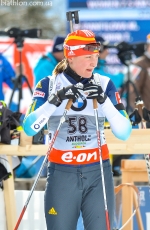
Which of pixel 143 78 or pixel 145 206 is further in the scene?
pixel 143 78

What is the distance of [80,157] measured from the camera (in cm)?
420

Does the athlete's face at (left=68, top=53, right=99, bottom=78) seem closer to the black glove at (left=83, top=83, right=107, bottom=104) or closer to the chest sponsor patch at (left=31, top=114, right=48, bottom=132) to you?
the black glove at (left=83, top=83, right=107, bottom=104)

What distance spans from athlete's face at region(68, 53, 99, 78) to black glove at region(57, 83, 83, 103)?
0.64ft

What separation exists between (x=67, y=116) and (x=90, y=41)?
1.72 ft

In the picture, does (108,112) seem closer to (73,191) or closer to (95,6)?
(73,191)

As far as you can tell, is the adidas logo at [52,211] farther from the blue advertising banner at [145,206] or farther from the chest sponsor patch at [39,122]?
the blue advertising banner at [145,206]

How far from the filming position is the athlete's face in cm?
420

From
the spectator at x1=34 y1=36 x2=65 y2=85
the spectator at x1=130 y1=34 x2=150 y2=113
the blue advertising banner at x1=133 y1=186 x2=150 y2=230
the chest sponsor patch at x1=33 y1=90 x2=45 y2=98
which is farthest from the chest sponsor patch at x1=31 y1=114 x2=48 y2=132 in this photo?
the spectator at x1=130 y1=34 x2=150 y2=113

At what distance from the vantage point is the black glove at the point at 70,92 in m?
4.02

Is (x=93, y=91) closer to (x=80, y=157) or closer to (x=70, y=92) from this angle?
(x=70, y=92)

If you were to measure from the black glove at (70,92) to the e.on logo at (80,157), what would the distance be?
0.40 metres

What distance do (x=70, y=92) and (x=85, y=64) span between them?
0.95ft

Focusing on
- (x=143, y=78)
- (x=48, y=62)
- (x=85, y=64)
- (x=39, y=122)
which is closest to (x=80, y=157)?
(x=39, y=122)

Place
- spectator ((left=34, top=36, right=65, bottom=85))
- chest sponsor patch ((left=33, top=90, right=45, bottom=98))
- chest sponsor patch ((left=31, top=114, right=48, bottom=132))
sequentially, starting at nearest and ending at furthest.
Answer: chest sponsor patch ((left=31, top=114, right=48, bottom=132)) → chest sponsor patch ((left=33, top=90, right=45, bottom=98)) → spectator ((left=34, top=36, right=65, bottom=85))
